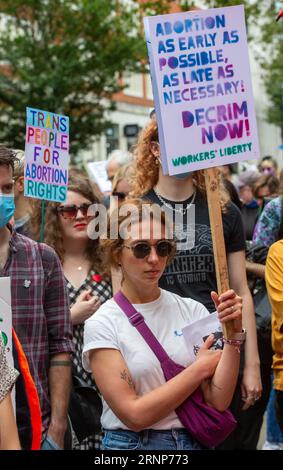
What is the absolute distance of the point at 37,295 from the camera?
417 centimetres

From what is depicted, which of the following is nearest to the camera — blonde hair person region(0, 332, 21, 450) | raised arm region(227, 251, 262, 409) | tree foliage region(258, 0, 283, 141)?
blonde hair person region(0, 332, 21, 450)

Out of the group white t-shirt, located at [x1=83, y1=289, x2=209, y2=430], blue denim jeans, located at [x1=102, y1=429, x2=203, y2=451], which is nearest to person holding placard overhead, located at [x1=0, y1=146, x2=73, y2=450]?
white t-shirt, located at [x1=83, y1=289, x2=209, y2=430]

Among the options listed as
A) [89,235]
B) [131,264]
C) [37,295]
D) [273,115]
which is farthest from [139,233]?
[273,115]

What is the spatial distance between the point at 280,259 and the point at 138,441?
1.27 m

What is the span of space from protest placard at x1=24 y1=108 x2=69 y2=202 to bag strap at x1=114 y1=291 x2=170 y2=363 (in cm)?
177

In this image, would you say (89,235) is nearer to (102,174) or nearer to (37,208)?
(37,208)

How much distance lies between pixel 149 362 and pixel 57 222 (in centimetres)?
206

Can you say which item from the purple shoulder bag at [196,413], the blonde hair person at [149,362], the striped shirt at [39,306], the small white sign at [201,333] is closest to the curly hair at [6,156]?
the striped shirt at [39,306]

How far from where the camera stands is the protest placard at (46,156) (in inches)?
220

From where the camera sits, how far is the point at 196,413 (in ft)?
12.4

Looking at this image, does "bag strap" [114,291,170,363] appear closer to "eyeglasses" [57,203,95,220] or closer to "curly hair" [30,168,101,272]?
"curly hair" [30,168,101,272]

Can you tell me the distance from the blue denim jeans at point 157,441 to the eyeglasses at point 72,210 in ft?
6.70

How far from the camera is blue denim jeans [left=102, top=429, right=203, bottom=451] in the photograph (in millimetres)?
3752

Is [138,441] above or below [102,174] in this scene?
below
